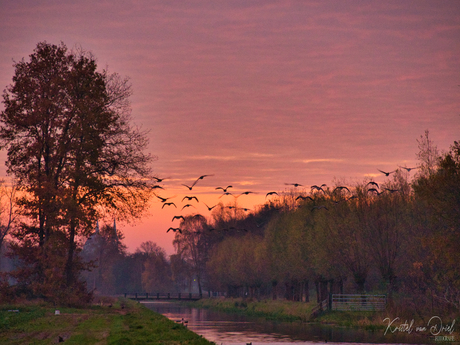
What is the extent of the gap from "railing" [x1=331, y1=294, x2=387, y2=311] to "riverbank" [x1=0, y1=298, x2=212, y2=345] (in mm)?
28456

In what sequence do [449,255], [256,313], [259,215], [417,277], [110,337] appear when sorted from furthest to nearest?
[259,215]
[256,313]
[417,277]
[449,255]
[110,337]

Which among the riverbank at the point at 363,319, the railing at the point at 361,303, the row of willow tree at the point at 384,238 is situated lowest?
the riverbank at the point at 363,319

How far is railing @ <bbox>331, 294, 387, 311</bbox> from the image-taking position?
57.1 meters

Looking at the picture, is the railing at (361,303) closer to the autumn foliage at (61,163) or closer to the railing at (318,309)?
the railing at (318,309)

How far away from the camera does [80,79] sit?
145ft

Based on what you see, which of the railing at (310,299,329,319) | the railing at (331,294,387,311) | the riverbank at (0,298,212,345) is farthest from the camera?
the railing at (310,299,329,319)

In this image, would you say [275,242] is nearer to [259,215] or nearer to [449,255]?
[259,215]

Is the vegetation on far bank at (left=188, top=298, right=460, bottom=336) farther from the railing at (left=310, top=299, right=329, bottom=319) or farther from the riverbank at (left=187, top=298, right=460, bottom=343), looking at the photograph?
the railing at (left=310, top=299, right=329, bottom=319)

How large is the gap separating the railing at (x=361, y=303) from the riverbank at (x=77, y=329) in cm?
2846

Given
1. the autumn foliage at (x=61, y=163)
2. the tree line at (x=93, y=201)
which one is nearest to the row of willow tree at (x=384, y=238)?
the tree line at (x=93, y=201)

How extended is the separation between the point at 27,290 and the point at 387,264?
3504 cm

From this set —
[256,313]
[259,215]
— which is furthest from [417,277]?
[259,215]

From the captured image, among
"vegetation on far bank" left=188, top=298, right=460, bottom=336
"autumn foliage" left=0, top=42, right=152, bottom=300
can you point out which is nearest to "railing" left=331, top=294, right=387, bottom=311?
"vegetation on far bank" left=188, top=298, right=460, bottom=336

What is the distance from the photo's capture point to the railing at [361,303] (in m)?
57.1
